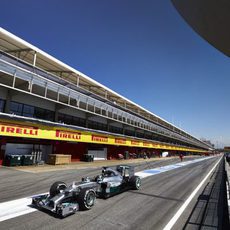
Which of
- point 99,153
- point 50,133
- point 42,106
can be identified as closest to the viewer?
point 50,133

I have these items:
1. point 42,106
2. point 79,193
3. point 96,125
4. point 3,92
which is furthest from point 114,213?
point 96,125

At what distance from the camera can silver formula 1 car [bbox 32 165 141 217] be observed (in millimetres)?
7418

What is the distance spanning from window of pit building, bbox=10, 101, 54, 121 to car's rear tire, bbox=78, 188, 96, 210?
17874 millimetres

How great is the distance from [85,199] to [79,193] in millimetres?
364

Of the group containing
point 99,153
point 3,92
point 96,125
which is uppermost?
point 3,92

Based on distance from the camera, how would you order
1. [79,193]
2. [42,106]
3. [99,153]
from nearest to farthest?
[79,193]
[42,106]
[99,153]

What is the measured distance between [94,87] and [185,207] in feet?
100

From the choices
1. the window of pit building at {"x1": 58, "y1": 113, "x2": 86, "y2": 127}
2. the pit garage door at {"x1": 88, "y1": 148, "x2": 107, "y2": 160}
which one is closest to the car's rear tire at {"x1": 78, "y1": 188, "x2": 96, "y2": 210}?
the window of pit building at {"x1": 58, "y1": 113, "x2": 86, "y2": 127}

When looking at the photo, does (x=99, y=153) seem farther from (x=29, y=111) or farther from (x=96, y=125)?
(x=29, y=111)

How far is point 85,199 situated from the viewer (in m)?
7.98

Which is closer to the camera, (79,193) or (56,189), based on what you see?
(79,193)

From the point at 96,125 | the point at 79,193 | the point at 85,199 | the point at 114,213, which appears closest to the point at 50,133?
the point at 96,125

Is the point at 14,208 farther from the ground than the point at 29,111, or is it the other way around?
the point at 29,111

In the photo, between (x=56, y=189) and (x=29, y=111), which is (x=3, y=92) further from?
(x=56, y=189)
